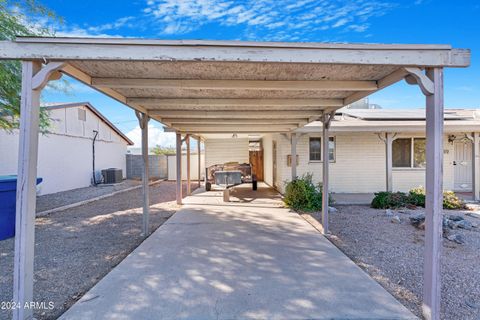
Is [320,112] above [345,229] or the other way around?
above

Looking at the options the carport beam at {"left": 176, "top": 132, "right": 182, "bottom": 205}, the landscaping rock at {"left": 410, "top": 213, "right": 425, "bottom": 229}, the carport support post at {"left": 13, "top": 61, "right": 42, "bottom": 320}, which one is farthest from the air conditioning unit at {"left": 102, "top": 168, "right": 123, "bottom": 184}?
the landscaping rock at {"left": 410, "top": 213, "right": 425, "bottom": 229}

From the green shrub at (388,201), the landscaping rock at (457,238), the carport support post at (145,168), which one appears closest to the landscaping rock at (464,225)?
the landscaping rock at (457,238)

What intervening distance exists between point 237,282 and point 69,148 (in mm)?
12733

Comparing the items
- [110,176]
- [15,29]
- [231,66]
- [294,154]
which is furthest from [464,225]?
[110,176]

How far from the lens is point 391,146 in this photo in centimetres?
1002

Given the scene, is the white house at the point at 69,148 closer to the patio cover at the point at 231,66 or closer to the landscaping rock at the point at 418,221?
the patio cover at the point at 231,66

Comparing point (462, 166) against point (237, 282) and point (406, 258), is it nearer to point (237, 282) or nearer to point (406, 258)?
point (406, 258)

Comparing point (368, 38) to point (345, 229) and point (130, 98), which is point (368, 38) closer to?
point (345, 229)

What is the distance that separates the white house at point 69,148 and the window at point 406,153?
12.8m

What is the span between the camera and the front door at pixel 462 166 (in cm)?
1095

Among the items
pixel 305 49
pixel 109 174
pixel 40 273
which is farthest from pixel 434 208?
pixel 109 174

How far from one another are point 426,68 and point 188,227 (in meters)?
5.17

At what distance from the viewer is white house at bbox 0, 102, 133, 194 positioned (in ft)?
32.0

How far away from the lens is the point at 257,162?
17.5 meters
